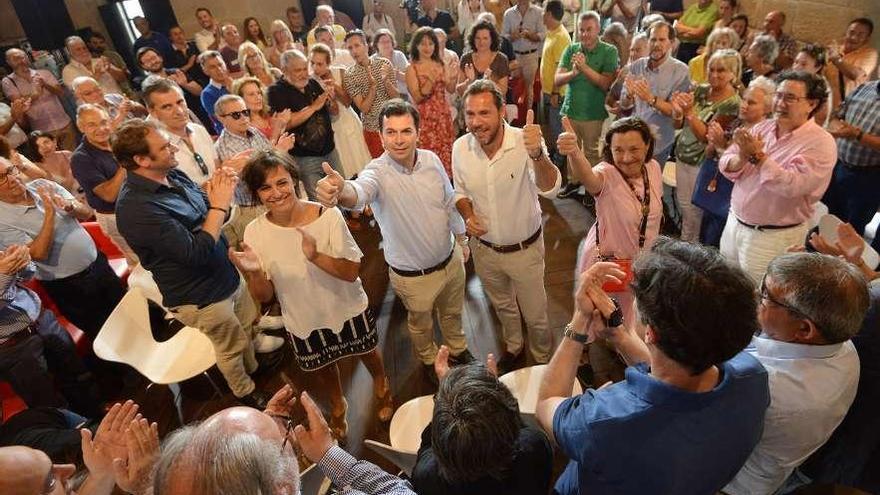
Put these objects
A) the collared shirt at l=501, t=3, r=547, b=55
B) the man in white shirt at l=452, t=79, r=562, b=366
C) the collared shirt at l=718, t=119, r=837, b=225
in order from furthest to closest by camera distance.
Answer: the collared shirt at l=501, t=3, r=547, b=55 → the man in white shirt at l=452, t=79, r=562, b=366 → the collared shirt at l=718, t=119, r=837, b=225

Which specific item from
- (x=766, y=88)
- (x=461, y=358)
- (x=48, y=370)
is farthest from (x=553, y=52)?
(x=48, y=370)

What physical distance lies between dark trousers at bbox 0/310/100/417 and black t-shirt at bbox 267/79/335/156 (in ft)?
6.81

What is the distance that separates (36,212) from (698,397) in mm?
3245

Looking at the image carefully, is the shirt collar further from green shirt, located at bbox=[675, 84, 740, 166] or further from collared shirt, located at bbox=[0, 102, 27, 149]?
collared shirt, located at bbox=[0, 102, 27, 149]

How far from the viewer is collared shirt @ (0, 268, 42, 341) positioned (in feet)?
7.46

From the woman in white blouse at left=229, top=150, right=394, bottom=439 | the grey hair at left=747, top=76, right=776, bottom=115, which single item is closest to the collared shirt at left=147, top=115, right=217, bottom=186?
the woman in white blouse at left=229, top=150, right=394, bottom=439

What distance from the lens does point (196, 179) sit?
321cm

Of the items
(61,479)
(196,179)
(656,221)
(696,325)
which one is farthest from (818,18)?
(61,479)

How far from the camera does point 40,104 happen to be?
5402 millimetres

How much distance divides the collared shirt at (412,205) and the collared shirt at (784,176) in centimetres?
152

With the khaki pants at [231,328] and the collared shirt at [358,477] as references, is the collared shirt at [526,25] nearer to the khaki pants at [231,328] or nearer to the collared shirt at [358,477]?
the khaki pants at [231,328]

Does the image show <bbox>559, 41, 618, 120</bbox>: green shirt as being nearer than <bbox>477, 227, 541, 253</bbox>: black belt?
No

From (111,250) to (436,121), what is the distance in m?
2.75

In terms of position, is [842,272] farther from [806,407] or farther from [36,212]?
[36,212]
